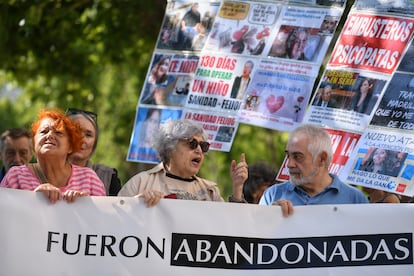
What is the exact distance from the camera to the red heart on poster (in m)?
8.39

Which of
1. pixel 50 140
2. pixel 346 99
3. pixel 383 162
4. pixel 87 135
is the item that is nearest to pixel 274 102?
pixel 346 99

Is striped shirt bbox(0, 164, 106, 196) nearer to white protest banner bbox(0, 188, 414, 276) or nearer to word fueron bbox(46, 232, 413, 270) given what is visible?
white protest banner bbox(0, 188, 414, 276)

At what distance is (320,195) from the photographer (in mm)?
6898

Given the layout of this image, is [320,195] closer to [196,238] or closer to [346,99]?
[196,238]

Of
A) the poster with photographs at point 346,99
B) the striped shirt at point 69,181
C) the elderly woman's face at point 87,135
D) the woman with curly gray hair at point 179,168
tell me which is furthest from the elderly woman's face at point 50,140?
the poster with photographs at point 346,99

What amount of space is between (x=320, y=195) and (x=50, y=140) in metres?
1.71

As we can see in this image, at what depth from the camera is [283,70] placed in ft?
27.6

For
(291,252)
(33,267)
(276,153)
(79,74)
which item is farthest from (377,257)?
(276,153)

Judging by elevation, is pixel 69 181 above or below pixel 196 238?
above

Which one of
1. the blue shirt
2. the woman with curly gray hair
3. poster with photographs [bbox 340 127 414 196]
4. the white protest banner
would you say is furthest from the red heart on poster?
the white protest banner

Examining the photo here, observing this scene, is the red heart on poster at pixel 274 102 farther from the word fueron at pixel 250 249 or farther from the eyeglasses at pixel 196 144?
the word fueron at pixel 250 249

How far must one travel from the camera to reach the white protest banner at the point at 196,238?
20.7 feet

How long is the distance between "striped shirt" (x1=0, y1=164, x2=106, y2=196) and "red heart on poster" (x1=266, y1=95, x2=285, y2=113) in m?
2.10

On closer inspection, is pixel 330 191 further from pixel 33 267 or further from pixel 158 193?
pixel 33 267
